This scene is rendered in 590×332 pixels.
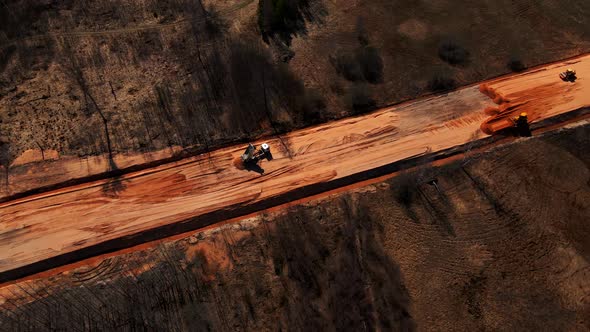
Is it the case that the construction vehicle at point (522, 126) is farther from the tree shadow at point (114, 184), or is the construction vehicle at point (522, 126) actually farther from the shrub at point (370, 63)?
the tree shadow at point (114, 184)

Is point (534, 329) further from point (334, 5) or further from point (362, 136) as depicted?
point (334, 5)

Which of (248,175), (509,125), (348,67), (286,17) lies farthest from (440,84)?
(248,175)

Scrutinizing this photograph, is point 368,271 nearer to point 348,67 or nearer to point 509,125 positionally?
point 509,125

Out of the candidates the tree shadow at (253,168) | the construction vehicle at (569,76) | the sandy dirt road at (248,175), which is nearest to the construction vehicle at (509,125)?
the sandy dirt road at (248,175)

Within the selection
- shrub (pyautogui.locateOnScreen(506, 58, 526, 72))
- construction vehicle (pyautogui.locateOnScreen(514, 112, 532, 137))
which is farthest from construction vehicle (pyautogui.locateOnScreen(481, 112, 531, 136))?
shrub (pyautogui.locateOnScreen(506, 58, 526, 72))

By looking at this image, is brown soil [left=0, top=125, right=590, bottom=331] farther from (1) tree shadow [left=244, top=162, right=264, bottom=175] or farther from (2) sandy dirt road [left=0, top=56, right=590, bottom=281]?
(1) tree shadow [left=244, top=162, right=264, bottom=175]

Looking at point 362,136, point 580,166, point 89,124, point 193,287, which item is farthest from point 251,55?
point 580,166
